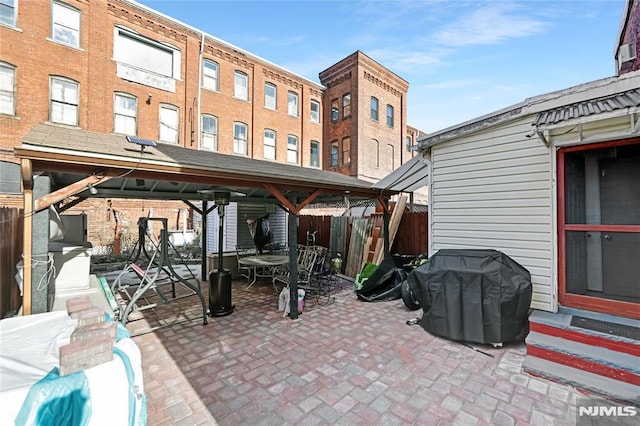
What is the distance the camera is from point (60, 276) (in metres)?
4.03

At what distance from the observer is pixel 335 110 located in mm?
17328

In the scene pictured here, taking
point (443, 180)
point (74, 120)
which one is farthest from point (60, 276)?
point (74, 120)

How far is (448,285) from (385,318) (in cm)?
135

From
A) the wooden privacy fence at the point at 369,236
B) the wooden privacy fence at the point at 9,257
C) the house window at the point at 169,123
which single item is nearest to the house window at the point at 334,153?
the wooden privacy fence at the point at 369,236

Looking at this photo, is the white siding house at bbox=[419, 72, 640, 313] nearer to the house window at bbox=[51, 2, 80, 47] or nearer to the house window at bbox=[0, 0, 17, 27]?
the house window at bbox=[51, 2, 80, 47]

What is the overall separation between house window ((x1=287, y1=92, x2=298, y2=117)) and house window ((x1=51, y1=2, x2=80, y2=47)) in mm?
9092

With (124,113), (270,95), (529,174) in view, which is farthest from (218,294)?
(270,95)

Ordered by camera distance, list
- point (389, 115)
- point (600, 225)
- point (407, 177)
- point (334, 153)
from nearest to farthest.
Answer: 1. point (600, 225)
2. point (407, 177)
3. point (334, 153)
4. point (389, 115)

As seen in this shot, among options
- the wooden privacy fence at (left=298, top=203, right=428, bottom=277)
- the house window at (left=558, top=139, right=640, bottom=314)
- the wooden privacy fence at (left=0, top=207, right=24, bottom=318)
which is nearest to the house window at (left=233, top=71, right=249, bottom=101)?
the wooden privacy fence at (left=298, top=203, right=428, bottom=277)

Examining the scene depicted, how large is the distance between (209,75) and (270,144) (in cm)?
421

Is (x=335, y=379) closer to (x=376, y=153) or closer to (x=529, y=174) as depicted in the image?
(x=529, y=174)

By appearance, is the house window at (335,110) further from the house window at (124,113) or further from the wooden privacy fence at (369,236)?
the house window at (124,113)

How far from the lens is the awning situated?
5715 millimetres

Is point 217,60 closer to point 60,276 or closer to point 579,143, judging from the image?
point 60,276
